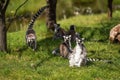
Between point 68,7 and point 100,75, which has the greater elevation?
point 100,75

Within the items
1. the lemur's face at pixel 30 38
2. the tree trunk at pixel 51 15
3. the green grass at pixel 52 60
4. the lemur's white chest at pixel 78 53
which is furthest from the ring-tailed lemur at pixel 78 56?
the tree trunk at pixel 51 15

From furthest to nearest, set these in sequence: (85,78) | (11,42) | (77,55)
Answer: (11,42), (77,55), (85,78)

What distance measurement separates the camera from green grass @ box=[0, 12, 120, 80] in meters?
17.8

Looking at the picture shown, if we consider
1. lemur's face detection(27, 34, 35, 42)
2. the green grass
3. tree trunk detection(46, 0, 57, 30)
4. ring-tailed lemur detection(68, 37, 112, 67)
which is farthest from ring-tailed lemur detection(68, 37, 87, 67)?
tree trunk detection(46, 0, 57, 30)

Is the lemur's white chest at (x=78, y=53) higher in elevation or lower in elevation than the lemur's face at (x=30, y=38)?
higher

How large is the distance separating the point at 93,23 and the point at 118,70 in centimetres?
1183

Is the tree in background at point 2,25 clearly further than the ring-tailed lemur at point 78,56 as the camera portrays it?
Yes

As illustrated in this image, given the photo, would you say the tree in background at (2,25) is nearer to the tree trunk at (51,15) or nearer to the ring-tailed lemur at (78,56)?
the ring-tailed lemur at (78,56)

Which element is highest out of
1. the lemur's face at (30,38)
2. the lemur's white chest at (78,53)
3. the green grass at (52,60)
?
the lemur's white chest at (78,53)

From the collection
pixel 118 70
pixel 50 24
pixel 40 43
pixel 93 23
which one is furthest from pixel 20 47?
pixel 93 23

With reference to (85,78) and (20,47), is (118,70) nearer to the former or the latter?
(85,78)

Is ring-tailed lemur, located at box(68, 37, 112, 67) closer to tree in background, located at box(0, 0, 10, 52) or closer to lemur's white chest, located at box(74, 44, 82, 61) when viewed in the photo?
lemur's white chest, located at box(74, 44, 82, 61)

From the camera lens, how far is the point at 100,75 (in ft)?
58.7

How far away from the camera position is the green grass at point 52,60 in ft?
58.5
